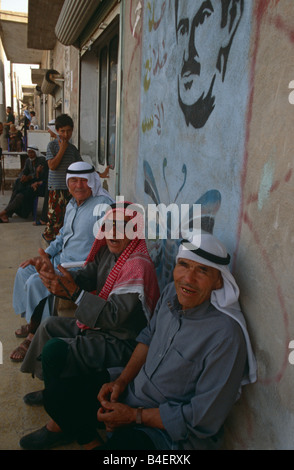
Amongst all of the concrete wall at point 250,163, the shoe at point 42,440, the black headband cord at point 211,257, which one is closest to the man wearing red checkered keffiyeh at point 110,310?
the shoe at point 42,440

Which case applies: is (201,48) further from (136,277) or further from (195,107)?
(136,277)

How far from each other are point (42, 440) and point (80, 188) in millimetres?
1822

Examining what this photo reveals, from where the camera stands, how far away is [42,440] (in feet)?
6.18

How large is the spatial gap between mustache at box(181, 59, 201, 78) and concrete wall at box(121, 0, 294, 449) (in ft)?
0.06

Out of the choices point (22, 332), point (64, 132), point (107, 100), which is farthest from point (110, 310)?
point (107, 100)

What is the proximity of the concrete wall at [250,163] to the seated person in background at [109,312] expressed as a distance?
0.43m

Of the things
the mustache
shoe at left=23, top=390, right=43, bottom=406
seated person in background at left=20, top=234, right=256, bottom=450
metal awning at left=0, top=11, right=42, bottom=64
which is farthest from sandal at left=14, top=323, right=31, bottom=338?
metal awning at left=0, top=11, right=42, bottom=64

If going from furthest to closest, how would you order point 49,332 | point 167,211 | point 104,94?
1. point 104,94
2. point 167,211
3. point 49,332

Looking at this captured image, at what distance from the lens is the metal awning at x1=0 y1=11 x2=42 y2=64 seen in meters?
12.1

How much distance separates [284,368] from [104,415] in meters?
0.83

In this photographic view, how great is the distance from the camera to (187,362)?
1.47 metres

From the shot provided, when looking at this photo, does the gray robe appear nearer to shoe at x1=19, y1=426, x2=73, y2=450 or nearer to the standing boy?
shoe at x1=19, y1=426, x2=73, y2=450
